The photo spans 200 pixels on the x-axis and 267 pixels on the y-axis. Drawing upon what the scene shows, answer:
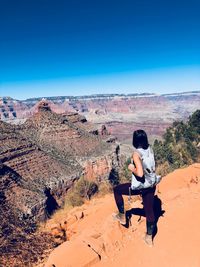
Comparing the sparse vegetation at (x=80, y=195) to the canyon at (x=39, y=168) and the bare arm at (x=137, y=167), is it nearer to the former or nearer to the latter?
the canyon at (x=39, y=168)

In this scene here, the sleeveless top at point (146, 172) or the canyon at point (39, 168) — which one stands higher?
the sleeveless top at point (146, 172)

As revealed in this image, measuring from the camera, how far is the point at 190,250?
6.13 metres

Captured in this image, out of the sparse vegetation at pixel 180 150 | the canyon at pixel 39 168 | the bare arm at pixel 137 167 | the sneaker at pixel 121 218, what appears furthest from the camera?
Answer: the sparse vegetation at pixel 180 150

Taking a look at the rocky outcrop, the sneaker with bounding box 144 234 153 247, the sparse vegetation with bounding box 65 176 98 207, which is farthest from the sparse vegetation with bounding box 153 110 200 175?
the sneaker with bounding box 144 234 153 247

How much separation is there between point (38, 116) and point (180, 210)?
48.1m

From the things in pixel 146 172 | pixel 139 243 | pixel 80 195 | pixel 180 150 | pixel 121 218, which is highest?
pixel 146 172

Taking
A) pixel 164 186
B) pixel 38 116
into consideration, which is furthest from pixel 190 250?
pixel 38 116

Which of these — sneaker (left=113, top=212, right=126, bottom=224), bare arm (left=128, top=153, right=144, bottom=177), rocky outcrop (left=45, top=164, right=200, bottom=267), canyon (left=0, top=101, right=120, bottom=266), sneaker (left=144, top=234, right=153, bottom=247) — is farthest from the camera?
canyon (left=0, top=101, right=120, bottom=266)

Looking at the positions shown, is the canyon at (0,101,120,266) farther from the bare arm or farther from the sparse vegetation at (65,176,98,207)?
the bare arm

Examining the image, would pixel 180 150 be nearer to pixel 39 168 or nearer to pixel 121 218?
pixel 39 168

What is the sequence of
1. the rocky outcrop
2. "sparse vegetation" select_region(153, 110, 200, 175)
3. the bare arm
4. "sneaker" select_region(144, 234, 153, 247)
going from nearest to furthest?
the bare arm < the rocky outcrop < "sneaker" select_region(144, 234, 153, 247) < "sparse vegetation" select_region(153, 110, 200, 175)

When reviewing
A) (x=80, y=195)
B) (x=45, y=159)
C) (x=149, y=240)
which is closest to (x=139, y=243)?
(x=149, y=240)

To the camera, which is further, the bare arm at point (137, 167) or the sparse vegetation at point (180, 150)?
the sparse vegetation at point (180, 150)

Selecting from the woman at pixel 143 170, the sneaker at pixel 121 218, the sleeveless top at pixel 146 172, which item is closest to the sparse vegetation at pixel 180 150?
the sneaker at pixel 121 218
